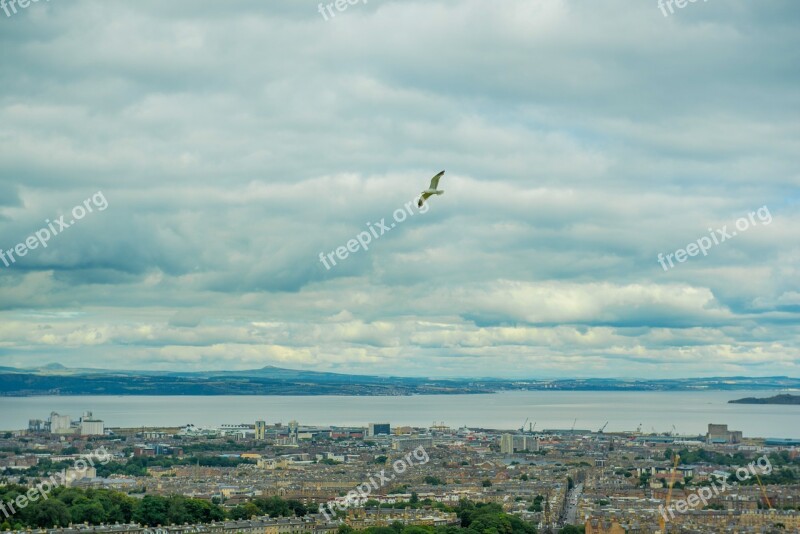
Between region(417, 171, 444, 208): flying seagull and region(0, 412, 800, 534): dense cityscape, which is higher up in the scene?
region(417, 171, 444, 208): flying seagull

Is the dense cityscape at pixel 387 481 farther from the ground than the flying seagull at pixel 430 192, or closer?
closer

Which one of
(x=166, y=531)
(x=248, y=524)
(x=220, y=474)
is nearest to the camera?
(x=166, y=531)

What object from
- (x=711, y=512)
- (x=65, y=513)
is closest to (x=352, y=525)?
(x=65, y=513)

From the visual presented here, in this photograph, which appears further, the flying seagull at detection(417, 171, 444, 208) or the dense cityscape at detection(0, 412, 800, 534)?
the dense cityscape at detection(0, 412, 800, 534)

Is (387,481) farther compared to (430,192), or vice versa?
(387,481)

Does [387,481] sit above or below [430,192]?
below

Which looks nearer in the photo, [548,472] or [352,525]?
[352,525]

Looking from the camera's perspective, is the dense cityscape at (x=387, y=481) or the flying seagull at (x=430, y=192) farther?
the dense cityscape at (x=387, y=481)

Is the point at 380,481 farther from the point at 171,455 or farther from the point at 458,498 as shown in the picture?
the point at 171,455
